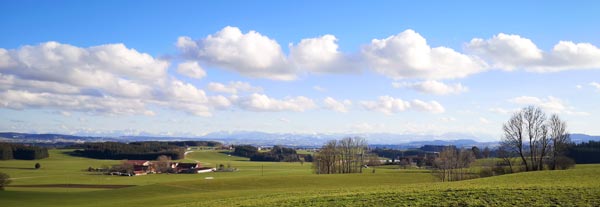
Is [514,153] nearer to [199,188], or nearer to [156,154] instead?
[199,188]

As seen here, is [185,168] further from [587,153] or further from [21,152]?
[587,153]

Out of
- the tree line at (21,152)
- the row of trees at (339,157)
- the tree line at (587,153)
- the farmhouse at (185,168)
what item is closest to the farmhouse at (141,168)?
the farmhouse at (185,168)

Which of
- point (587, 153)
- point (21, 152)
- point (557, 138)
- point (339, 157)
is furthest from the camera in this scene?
point (21, 152)

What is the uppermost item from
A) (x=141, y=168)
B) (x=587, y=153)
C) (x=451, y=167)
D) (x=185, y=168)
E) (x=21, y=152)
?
(x=587, y=153)

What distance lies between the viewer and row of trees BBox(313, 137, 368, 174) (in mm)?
98875

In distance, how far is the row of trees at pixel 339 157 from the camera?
98875 mm

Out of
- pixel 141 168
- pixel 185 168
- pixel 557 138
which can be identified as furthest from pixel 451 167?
pixel 141 168

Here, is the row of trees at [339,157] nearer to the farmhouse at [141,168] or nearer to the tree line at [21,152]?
the farmhouse at [141,168]

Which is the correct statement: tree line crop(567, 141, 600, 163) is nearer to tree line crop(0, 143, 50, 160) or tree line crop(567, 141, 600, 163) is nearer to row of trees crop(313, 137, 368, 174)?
row of trees crop(313, 137, 368, 174)

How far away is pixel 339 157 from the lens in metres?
100

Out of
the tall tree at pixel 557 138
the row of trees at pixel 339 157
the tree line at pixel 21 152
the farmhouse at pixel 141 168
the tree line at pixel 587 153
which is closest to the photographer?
the tall tree at pixel 557 138

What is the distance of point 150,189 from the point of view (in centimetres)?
6362

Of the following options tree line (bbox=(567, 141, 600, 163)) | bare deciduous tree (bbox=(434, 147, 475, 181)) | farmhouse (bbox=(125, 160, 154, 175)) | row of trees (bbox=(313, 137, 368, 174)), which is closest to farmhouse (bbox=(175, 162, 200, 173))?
farmhouse (bbox=(125, 160, 154, 175))

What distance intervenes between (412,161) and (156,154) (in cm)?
10083
